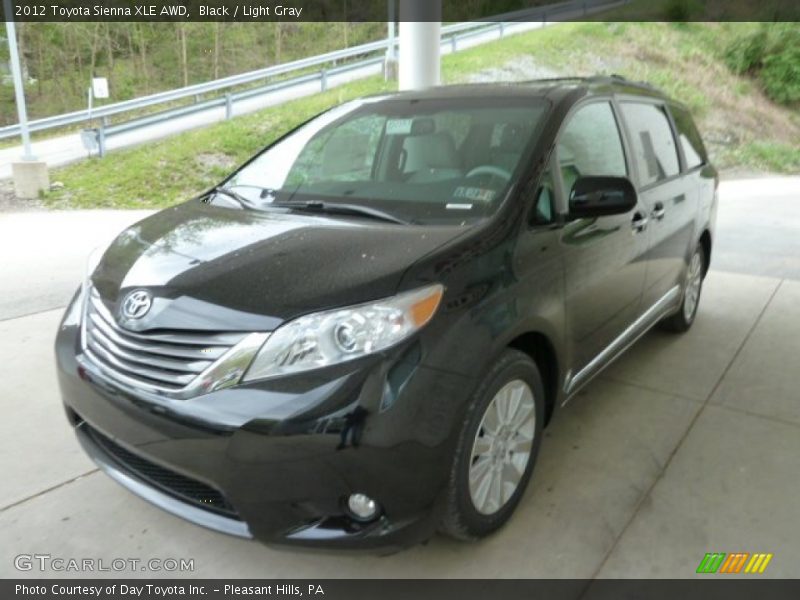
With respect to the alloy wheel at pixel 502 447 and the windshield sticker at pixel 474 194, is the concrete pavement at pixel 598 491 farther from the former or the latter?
the windshield sticker at pixel 474 194

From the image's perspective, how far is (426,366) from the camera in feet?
6.68

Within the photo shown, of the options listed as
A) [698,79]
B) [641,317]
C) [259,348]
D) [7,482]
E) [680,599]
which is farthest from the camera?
[698,79]

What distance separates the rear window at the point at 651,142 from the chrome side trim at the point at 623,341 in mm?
727

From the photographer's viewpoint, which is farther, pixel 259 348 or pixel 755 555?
pixel 755 555

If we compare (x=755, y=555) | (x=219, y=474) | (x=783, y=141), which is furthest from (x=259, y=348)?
(x=783, y=141)

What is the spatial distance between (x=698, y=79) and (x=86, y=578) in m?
24.1

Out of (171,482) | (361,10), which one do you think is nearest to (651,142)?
(171,482)

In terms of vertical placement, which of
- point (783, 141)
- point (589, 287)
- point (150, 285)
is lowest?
point (783, 141)

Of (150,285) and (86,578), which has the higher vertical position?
(150,285)

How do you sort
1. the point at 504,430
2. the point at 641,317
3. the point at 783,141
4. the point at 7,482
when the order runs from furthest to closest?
the point at 783,141 → the point at 641,317 → the point at 7,482 → the point at 504,430

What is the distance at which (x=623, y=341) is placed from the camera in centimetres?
345

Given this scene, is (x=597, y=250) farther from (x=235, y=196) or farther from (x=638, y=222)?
(x=235, y=196)

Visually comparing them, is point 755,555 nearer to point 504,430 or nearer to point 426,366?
point 504,430

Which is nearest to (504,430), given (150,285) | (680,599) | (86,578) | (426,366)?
(426,366)
